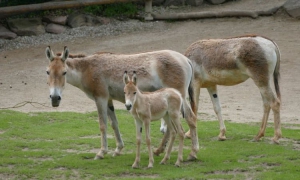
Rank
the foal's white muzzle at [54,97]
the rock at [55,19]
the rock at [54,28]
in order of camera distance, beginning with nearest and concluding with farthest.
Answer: the foal's white muzzle at [54,97] < the rock at [54,28] < the rock at [55,19]

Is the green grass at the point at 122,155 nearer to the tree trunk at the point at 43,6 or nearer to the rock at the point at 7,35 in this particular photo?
the tree trunk at the point at 43,6

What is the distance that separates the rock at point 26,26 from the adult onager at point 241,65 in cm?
1063

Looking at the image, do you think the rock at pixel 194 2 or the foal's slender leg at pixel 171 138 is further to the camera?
the rock at pixel 194 2

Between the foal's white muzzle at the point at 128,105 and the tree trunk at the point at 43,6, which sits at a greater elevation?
the foal's white muzzle at the point at 128,105

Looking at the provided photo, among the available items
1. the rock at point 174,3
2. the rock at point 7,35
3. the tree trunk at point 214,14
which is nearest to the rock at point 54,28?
the rock at point 7,35

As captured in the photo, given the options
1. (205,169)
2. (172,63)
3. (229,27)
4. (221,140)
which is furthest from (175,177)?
(229,27)

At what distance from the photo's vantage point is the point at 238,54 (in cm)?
1099

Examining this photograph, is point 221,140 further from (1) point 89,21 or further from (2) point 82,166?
(1) point 89,21

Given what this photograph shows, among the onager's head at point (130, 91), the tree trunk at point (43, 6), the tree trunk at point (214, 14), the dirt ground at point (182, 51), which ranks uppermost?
the onager's head at point (130, 91)

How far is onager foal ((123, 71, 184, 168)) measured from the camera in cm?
885

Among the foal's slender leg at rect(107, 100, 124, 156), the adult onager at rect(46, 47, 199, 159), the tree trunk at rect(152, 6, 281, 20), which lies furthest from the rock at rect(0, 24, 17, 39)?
the foal's slender leg at rect(107, 100, 124, 156)

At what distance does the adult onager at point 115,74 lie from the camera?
9.62 metres

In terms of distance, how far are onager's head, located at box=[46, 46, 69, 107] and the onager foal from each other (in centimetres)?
109

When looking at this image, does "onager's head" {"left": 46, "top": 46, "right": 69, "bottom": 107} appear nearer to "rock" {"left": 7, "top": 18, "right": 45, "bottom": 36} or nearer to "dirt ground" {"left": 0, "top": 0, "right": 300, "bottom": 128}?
"dirt ground" {"left": 0, "top": 0, "right": 300, "bottom": 128}
